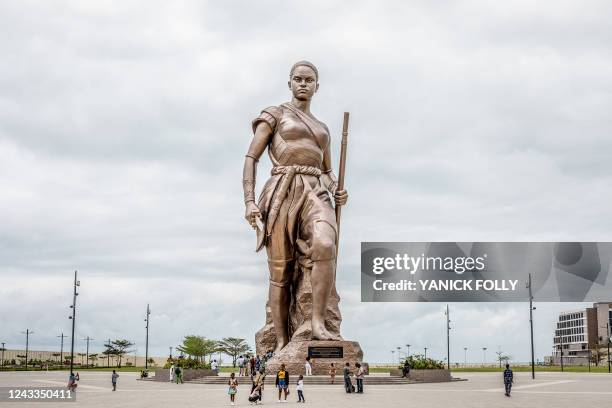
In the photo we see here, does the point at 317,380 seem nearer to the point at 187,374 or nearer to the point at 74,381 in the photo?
the point at 74,381

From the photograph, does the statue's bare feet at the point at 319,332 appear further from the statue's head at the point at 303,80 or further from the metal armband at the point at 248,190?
the statue's head at the point at 303,80

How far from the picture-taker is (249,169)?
2445cm

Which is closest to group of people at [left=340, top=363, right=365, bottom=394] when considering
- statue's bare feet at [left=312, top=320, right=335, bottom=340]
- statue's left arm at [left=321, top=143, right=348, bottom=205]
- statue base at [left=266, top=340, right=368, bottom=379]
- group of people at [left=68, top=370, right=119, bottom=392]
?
statue base at [left=266, top=340, right=368, bottom=379]

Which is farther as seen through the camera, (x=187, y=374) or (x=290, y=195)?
(x=187, y=374)

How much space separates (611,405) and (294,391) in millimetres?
8403

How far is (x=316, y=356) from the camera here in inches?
912

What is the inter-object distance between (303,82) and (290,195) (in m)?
3.73

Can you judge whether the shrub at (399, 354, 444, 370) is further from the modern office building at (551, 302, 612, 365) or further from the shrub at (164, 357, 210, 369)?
the modern office building at (551, 302, 612, 365)

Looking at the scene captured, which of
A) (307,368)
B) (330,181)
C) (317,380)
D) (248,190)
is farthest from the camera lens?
(330,181)

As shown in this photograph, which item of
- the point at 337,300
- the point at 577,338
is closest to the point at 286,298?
the point at 337,300

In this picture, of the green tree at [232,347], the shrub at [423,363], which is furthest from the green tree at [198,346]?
→ the shrub at [423,363]

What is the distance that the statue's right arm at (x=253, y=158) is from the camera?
2416 centimetres

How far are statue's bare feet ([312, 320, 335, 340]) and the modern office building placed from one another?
9162cm

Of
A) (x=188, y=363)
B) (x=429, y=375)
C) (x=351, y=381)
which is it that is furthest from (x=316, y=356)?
(x=188, y=363)
